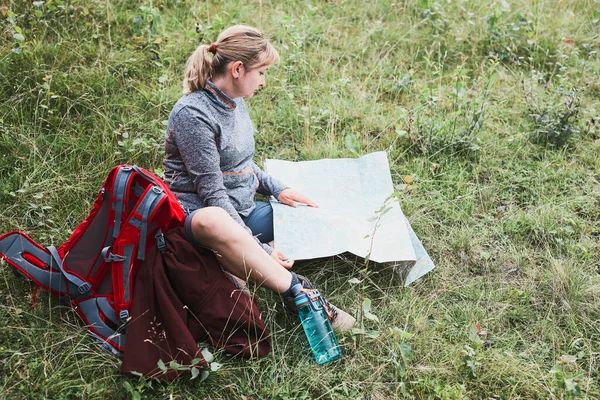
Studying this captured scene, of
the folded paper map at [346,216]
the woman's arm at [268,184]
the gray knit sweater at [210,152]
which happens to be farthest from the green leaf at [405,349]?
the woman's arm at [268,184]

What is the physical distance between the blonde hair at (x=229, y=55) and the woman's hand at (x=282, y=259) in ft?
2.77

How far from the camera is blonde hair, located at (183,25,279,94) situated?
2.67 metres

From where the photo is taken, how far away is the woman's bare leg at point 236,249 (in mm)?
→ 2494

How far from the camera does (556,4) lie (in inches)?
192

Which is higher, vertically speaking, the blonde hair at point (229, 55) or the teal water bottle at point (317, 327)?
the blonde hair at point (229, 55)

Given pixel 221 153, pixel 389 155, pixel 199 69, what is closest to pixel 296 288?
pixel 221 153

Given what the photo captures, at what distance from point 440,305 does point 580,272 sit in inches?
28.9

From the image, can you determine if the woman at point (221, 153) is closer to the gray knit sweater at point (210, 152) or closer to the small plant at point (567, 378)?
the gray knit sweater at point (210, 152)

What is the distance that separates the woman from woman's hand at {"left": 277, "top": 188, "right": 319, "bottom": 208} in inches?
11.7

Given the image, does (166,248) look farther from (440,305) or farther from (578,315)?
(578,315)

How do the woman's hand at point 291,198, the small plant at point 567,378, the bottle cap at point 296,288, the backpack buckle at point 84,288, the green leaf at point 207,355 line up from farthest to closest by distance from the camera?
the woman's hand at point 291,198 → the bottle cap at point 296,288 → the backpack buckle at point 84,288 → the green leaf at point 207,355 → the small plant at point 567,378

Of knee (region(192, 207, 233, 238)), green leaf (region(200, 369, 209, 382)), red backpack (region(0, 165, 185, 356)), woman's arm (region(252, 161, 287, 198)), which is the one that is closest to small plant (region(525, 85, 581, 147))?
woman's arm (region(252, 161, 287, 198))

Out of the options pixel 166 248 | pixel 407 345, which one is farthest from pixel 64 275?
pixel 407 345

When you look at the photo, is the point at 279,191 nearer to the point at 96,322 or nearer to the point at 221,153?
the point at 221,153
